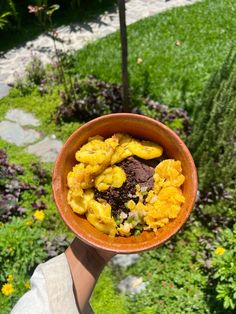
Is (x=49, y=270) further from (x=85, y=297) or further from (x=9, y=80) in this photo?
(x=9, y=80)

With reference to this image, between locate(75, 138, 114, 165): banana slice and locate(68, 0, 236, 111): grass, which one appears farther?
locate(68, 0, 236, 111): grass

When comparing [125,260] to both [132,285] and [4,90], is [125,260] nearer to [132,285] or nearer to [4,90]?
[132,285]

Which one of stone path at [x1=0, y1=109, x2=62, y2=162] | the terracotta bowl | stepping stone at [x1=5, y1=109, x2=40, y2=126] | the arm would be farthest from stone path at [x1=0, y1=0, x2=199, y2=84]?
the arm

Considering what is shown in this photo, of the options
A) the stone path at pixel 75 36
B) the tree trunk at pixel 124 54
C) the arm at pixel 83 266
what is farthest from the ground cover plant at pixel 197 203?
the arm at pixel 83 266

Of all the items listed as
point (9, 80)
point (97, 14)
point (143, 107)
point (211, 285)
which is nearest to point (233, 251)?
point (211, 285)

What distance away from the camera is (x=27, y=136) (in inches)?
204

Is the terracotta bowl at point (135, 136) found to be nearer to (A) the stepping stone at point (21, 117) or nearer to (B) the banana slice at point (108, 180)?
(B) the banana slice at point (108, 180)

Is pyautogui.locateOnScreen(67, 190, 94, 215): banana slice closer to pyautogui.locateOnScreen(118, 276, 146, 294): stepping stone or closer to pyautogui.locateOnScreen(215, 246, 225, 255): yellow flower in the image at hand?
pyautogui.locateOnScreen(215, 246, 225, 255): yellow flower

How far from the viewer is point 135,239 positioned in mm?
1659

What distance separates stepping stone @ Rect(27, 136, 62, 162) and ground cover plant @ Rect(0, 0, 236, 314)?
0.10 metres

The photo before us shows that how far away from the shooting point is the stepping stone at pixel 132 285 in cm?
370

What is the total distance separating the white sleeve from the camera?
1.53 metres

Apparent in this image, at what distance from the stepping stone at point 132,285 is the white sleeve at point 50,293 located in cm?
212

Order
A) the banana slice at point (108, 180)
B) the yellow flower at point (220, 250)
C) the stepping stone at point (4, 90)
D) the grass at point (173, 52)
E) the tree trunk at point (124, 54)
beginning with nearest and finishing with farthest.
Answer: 1. the banana slice at point (108, 180)
2. the yellow flower at point (220, 250)
3. the tree trunk at point (124, 54)
4. the grass at point (173, 52)
5. the stepping stone at point (4, 90)
